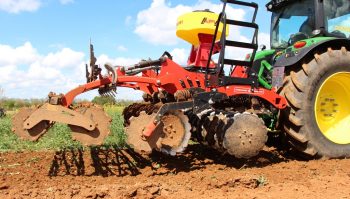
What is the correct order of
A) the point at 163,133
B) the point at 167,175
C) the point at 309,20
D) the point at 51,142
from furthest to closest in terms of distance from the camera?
1. the point at 51,142
2. the point at 309,20
3. the point at 167,175
4. the point at 163,133

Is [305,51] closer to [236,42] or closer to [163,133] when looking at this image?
[236,42]

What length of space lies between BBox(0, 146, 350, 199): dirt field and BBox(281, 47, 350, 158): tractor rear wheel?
0.20m

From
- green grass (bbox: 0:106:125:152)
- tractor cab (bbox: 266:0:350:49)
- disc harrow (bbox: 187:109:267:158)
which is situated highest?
tractor cab (bbox: 266:0:350:49)

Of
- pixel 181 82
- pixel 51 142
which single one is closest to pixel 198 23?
pixel 181 82

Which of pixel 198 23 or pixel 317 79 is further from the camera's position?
pixel 198 23

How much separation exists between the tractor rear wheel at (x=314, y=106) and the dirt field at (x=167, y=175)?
197 millimetres

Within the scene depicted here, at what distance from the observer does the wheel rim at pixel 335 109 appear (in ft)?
18.0

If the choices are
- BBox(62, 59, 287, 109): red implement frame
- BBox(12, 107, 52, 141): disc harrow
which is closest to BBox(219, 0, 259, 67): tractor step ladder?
BBox(62, 59, 287, 109): red implement frame

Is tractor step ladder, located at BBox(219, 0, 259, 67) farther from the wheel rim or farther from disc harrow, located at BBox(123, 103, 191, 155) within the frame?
the wheel rim

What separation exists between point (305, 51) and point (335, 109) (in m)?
1.12

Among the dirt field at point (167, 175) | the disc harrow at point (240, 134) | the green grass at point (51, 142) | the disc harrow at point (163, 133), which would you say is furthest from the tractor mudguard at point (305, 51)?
the green grass at point (51, 142)

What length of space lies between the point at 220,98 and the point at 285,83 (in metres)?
0.93

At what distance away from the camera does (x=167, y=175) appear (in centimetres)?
469

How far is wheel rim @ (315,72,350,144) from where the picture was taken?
18.0 ft
